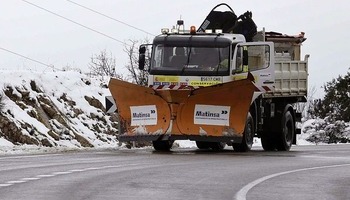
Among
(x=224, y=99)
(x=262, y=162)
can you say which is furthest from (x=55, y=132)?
(x=262, y=162)

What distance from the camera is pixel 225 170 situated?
55.9 ft

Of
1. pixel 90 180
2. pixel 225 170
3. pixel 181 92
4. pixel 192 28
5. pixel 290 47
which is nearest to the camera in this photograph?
pixel 90 180

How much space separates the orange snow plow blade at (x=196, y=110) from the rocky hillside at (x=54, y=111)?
4.30 metres

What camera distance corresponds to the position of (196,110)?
23.6 metres

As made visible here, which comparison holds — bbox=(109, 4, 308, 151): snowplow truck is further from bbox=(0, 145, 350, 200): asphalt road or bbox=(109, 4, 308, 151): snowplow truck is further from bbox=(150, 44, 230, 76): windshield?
bbox=(0, 145, 350, 200): asphalt road

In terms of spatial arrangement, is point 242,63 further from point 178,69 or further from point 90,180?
point 90,180

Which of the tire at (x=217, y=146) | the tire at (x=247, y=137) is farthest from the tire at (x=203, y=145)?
the tire at (x=247, y=137)

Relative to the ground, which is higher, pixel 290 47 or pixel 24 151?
pixel 290 47

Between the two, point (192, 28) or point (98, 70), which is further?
point (98, 70)

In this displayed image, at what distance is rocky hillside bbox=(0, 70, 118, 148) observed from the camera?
2706cm

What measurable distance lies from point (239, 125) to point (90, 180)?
959 centimetres

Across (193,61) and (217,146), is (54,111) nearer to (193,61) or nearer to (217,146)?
(217,146)

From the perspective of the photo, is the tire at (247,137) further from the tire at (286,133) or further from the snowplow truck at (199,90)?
the tire at (286,133)

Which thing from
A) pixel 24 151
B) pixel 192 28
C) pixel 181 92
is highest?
pixel 192 28
